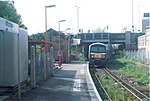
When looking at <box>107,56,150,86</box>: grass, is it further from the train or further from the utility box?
the utility box

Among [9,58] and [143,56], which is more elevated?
[9,58]

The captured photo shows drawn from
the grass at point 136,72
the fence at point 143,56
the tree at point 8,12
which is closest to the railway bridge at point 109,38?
the fence at point 143,56

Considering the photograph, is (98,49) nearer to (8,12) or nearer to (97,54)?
(97,54)

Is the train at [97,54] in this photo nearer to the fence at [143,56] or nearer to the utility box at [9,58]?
the fence at [143,56]

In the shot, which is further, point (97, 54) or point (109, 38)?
point (109, 38)

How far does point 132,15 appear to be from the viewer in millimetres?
108375

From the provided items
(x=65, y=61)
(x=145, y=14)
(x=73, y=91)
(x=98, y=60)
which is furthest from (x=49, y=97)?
(x=145, y=14)

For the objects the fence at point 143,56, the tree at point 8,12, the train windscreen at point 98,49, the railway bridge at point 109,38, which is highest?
the tree at point 8,12

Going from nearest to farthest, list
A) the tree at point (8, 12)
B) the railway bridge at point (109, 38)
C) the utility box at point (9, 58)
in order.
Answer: the utility box at point (9, 58) → the tree at point (8, 12) → the railway bridge at point (109, 38)

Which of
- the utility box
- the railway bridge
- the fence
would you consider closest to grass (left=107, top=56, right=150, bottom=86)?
the fence

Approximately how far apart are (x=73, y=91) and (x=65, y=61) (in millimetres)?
45130

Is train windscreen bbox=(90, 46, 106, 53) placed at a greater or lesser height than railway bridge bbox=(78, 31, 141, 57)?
lesser

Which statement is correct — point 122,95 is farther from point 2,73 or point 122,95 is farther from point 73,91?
point 2,73

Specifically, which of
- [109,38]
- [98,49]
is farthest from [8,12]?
[109,38]
